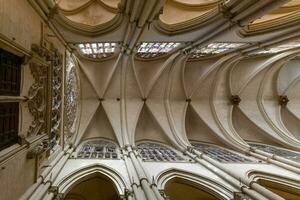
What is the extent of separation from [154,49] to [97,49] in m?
2.81

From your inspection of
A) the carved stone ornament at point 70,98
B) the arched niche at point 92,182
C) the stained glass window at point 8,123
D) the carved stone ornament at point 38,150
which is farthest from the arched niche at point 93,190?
the stained glass window at point 8,123

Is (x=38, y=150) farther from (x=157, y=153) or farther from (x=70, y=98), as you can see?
(x=157, y=153)

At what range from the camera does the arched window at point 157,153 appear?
10.9 metres

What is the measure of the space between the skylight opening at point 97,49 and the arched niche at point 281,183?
8.17 m

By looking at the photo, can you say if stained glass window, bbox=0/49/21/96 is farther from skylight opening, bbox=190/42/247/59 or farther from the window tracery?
skylight opening, bbox=190/42/247/59

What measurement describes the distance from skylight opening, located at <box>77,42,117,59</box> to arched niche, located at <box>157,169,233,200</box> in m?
6.48

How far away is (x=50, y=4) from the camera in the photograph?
7.85 metres

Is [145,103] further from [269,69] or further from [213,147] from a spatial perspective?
[269,69]

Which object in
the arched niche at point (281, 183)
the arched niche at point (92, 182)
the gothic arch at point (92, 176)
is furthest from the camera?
the arched niche at point (281, 183)

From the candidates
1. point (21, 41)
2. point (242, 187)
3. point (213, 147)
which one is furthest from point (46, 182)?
point (213, 147)

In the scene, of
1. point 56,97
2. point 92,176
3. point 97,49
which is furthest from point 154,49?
point 92,176

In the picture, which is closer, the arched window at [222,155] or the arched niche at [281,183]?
the arched niche at [281,183]

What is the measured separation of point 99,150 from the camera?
1205 centimetres

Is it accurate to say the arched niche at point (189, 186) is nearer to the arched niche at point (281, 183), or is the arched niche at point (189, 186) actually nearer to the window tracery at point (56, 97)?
the arched niche at point (281, 183)
